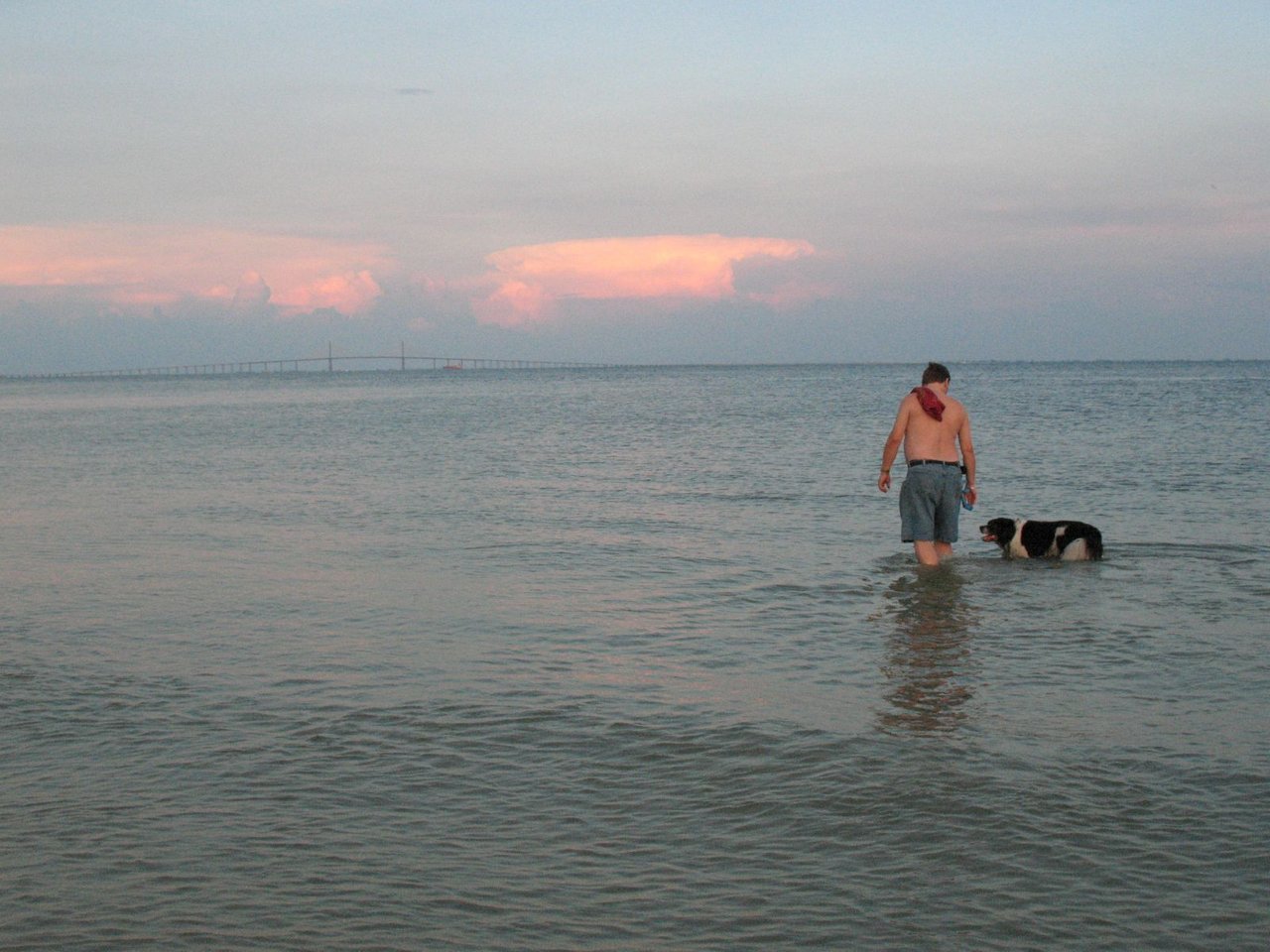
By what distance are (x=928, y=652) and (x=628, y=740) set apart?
9.02 feet

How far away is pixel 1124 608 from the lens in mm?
9375

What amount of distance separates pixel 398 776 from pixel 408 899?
1.30 m

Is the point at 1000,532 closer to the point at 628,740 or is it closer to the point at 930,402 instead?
the point at 930,402

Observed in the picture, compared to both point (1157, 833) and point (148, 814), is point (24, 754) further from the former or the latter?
point (1157, 833)

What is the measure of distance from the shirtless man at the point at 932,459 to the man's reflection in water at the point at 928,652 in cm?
47

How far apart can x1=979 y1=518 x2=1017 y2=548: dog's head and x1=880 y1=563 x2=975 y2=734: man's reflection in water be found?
0.98 meters

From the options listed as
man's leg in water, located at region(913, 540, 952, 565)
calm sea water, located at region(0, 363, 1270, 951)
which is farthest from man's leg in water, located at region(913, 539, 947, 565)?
calm sea water, located at region(0, 363, 1270, 951)

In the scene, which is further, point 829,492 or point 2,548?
point 829,492

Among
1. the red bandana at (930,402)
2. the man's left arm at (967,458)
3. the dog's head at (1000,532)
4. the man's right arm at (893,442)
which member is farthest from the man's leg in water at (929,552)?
the red bandana at (930,402)

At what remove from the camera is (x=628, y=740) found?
6.01m

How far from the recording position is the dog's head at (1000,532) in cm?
1212

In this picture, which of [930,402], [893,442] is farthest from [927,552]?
[930,402]

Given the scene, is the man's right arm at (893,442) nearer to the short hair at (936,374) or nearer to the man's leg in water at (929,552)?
the short hair at (936,374)

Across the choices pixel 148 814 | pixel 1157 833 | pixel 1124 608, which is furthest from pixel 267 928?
pixel 1124 608
